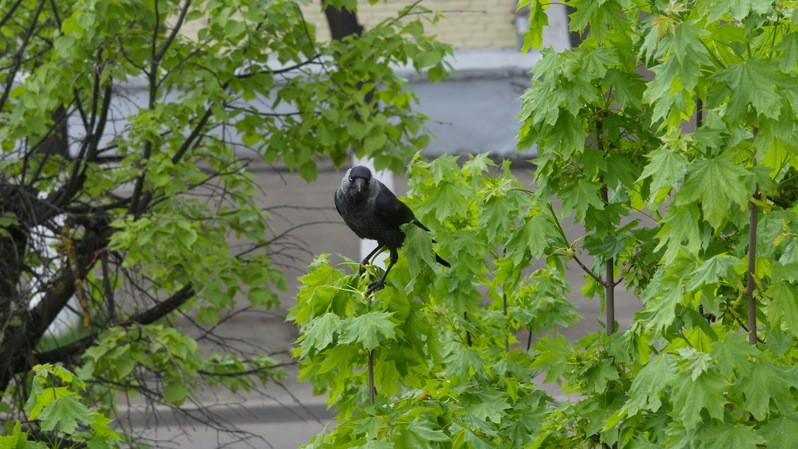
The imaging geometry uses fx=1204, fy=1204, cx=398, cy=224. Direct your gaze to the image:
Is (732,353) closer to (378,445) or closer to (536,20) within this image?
(378,445)

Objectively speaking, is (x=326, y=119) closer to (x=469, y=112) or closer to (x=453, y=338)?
(x=453, y=338)

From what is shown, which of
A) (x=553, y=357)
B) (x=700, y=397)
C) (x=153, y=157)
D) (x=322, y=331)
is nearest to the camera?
(x=700, y=397)

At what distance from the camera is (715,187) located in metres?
3.11

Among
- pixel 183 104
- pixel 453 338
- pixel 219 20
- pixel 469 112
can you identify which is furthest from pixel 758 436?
pixel 469 112

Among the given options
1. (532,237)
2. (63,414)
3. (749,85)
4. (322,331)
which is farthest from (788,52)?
(63,414)

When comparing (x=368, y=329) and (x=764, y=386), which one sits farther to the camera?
(x=368, y=329)

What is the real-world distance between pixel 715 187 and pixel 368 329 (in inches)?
41.3

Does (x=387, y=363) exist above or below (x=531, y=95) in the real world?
below

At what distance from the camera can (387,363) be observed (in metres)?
3.96

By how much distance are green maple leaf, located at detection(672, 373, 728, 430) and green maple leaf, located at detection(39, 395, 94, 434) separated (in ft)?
6.47

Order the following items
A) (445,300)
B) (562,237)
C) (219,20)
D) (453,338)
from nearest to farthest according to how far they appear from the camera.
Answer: (562,237), (445,300), (453,338), (219,20)

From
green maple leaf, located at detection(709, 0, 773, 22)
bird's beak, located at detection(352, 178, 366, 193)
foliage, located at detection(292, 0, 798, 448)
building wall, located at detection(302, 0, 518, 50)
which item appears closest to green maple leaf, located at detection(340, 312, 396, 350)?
foliage, located at detection(292, 0, 798, 448)

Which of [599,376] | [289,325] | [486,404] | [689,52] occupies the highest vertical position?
[689,52]

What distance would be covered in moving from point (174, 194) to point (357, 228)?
10.3 feet
